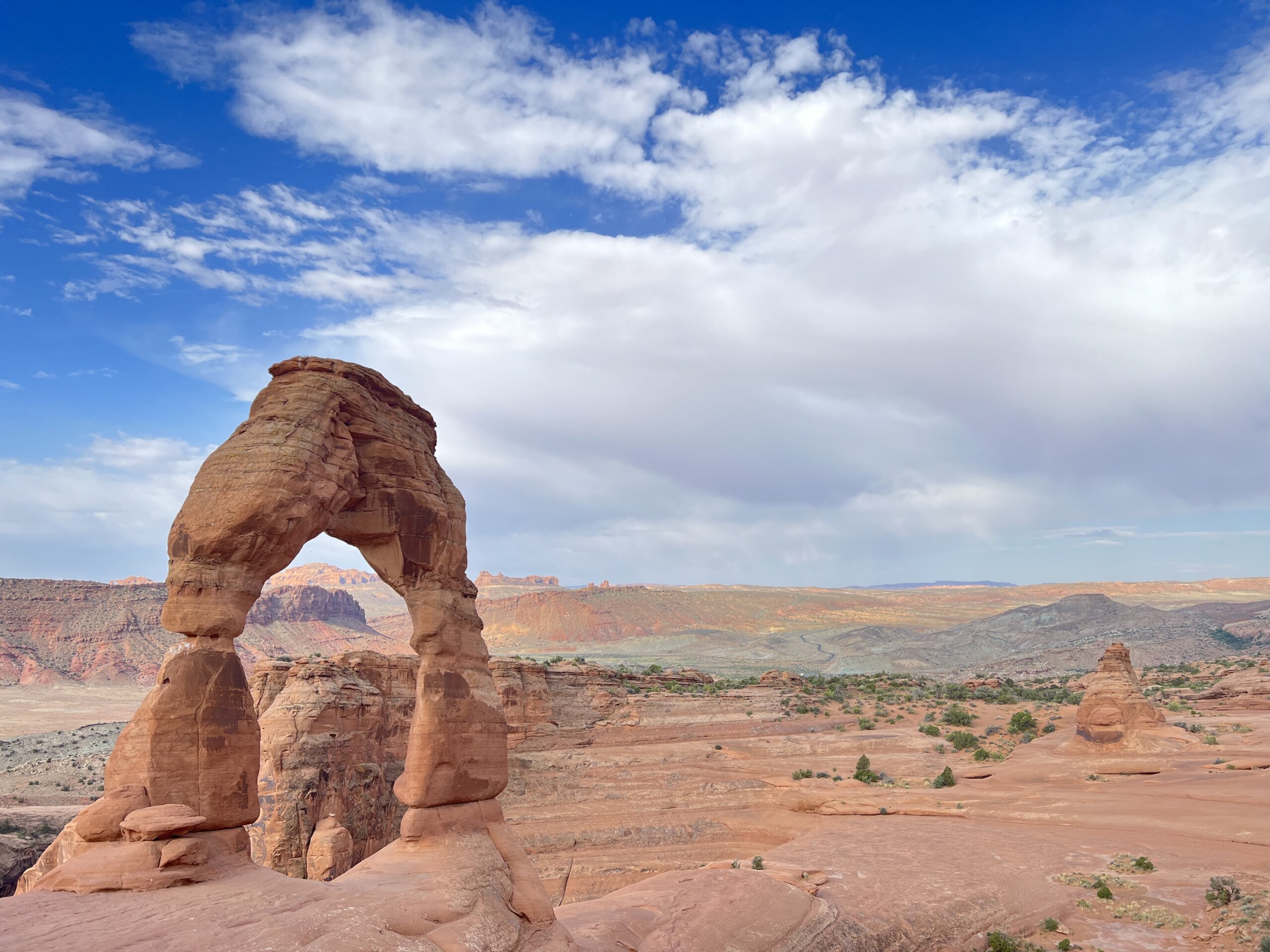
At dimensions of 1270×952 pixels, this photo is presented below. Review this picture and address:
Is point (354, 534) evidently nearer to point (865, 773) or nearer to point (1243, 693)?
point (865, 773)

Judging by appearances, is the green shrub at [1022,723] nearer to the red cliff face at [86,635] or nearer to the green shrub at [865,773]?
the green shrub at [865,773]

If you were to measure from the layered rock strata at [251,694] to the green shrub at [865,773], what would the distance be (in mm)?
23850

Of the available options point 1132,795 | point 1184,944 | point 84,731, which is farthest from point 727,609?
point 1184,944

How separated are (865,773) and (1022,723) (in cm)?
1380

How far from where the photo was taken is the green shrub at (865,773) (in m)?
32.6

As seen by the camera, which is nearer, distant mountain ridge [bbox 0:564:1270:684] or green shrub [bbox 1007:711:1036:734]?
green shrub [bbox 1007:711:1036:734]

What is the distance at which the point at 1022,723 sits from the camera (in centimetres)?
4106

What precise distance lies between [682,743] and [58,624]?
9917 centimetres

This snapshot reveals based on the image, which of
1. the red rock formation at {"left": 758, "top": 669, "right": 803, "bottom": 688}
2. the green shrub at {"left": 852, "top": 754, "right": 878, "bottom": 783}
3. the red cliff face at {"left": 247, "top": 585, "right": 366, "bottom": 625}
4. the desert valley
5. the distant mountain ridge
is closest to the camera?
the desert valley

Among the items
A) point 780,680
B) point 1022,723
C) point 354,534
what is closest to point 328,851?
point 354,534

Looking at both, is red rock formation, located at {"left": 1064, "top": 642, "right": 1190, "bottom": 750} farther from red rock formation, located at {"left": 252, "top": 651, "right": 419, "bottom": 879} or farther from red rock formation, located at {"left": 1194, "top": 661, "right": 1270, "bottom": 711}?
red rock formation, located at {"left": 252, "top": 651, "right": 419, "bottom": 879}

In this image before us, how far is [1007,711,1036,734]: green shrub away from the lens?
133ft

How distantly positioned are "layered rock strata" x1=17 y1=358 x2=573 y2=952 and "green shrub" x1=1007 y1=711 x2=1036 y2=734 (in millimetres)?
36601

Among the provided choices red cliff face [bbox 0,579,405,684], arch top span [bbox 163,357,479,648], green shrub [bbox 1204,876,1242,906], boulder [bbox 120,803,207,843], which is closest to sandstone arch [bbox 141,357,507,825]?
arch top span [bbox 163,357,479,648]
